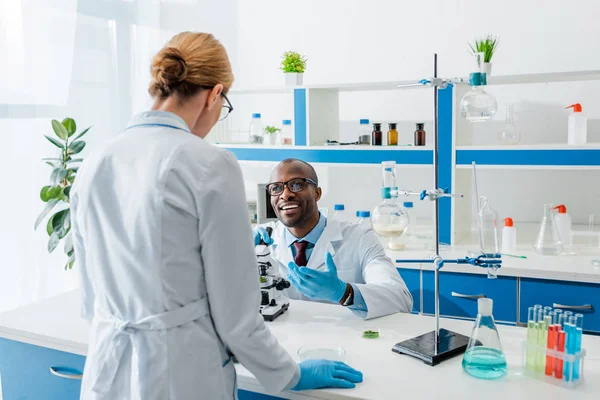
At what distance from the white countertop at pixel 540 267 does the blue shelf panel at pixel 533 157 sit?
1.33ft

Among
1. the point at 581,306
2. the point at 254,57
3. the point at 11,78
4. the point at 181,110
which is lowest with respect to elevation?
the point at 581,306

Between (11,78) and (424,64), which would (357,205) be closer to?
(424,64)

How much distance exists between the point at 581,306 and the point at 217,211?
5.88 ft

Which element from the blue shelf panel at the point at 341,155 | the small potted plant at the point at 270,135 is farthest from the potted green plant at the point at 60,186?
the small potted plant at the point at 270,135

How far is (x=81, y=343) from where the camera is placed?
5.32ft

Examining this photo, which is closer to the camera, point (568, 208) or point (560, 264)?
point (560, 264)

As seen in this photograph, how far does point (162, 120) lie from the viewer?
1223 mm

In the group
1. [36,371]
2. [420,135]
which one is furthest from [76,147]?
[420,135]

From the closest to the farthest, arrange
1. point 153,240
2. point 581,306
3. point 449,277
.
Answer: point 153,240
point 581,306
point 449,277

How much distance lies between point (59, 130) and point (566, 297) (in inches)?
91.1

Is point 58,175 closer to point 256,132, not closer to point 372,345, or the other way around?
point 256,132

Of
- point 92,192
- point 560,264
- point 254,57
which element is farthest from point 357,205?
point 92,192

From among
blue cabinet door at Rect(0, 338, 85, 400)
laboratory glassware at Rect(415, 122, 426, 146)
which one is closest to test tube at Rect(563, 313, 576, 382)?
blue cabinet door at Rect(0, 338, 85, 400)

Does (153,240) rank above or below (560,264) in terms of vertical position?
above
